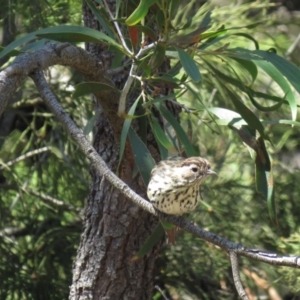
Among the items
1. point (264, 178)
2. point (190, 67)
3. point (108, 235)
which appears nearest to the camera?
point (190, 67)

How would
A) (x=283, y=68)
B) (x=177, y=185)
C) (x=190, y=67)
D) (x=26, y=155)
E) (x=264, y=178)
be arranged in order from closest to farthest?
(x=190, y=67), (x=283, y=68), (x=264, y=178), (x=177, y=185), (x=26, y=155)

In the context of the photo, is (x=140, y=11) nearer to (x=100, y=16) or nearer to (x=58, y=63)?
(x=100, y=16)

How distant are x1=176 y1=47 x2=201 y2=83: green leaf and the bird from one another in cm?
35

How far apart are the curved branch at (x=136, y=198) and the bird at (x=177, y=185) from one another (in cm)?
3

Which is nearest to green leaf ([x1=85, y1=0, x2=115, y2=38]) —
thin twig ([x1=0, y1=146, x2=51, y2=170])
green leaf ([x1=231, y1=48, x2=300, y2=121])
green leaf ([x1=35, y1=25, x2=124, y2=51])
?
green leaf ([x1=35, y1=25, x2=124, y2=51])

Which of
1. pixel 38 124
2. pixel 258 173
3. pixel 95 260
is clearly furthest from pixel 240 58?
pixel 38 124

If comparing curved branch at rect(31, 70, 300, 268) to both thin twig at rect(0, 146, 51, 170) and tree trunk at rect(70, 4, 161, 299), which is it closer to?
tree trunk at rect(70, 4, 161, 299)

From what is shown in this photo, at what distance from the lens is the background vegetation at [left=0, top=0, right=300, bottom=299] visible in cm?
279

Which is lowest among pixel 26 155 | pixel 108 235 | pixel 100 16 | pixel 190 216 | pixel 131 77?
pixel 190 216

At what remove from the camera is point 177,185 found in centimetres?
172

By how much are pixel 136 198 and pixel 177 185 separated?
29cm

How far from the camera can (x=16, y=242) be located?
10.1 feet

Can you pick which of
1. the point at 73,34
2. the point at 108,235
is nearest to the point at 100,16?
the point at 73,34

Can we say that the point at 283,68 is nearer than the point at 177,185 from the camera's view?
Yes
